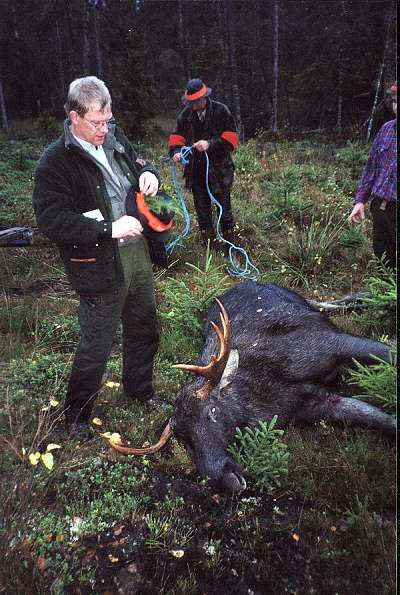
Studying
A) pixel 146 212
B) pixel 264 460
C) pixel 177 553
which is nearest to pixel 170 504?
pixel 177 553

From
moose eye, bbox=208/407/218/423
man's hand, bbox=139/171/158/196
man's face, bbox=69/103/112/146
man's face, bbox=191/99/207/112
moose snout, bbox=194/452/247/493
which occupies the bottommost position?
moose snout, bbox=194/452/247/493

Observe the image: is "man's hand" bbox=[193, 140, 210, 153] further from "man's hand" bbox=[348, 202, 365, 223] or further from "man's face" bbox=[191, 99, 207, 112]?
"man's hand" bbox=[348, 202, 365, 223]

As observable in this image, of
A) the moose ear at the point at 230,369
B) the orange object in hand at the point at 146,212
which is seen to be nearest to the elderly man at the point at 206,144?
the orange object in hand at the point at 146,212

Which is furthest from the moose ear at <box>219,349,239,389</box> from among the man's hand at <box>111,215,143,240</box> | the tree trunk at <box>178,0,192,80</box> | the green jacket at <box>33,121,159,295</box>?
the tree trunk at <box>178,0,192,80</box>

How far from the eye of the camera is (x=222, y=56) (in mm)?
25031

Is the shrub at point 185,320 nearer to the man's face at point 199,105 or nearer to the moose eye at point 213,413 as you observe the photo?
the moose eye at point 213,413

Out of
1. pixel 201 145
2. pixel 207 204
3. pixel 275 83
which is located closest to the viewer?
pixel 201 145

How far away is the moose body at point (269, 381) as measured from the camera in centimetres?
334

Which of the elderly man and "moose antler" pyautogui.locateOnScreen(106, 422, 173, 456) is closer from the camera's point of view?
"moose antler" pyautogui.locateOnScreen(106, 422, 173, 456)

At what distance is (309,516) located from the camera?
283cm

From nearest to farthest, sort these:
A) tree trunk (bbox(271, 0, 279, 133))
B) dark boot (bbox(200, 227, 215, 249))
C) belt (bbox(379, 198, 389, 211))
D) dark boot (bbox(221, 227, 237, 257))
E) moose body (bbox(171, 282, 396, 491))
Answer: moose body (bbox(171, 282, 396, 491))
belt (bbox(379, 198, 389, 211))
dark boot (bbox(221, 227, 237, 257))
dark boot (bbox(200, 227, 215, 249))
tree trunk (bbox(271, 0, 279, 133))

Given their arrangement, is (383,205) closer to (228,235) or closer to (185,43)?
(228,235)

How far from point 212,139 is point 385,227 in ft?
10.2

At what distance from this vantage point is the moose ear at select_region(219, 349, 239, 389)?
3.59 m
